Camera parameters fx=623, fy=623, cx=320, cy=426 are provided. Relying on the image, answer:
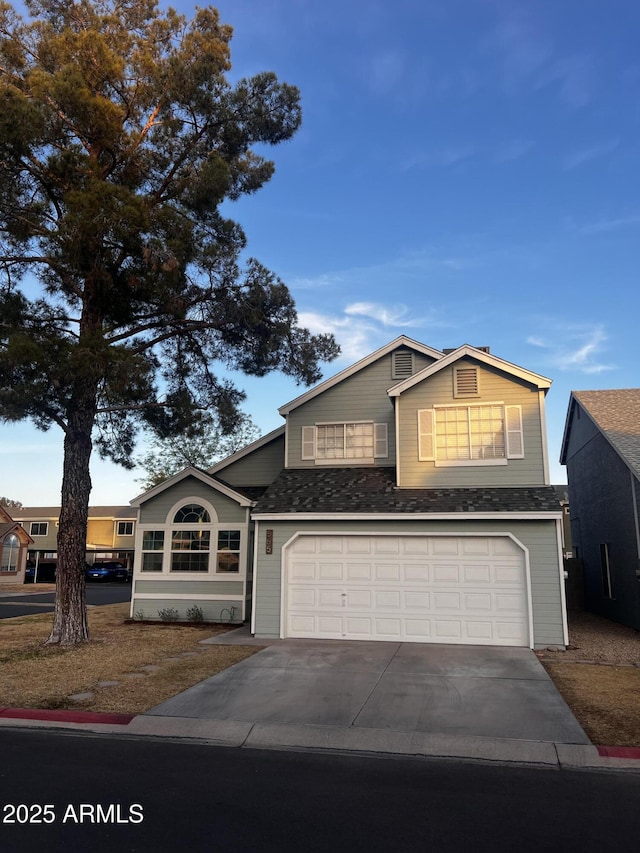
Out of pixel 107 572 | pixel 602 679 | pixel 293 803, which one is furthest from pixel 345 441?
pixel 107 572

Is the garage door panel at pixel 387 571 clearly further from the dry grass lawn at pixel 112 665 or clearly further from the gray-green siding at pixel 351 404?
the gray-green siding at pixel 351 404

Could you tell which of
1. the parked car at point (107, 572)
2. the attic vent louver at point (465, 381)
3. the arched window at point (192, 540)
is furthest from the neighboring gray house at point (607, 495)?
the parked car at point (107, 572)

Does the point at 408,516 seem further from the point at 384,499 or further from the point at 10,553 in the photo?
the point at 10,553

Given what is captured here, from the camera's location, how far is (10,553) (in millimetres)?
41062

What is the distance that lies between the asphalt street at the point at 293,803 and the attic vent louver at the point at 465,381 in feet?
35.4

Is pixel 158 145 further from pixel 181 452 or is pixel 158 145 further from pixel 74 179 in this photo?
pixel 181 452

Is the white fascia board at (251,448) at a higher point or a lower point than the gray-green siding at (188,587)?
higher

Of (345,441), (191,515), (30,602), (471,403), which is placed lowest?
(30,602)

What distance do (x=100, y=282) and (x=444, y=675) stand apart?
1084cm

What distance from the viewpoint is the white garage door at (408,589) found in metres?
13.6

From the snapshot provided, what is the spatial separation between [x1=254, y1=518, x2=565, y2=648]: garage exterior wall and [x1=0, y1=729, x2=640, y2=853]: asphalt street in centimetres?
747

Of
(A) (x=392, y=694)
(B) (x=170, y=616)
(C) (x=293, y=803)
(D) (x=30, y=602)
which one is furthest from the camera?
(D) (x=30, y=602)

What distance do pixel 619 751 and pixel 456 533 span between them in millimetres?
7530

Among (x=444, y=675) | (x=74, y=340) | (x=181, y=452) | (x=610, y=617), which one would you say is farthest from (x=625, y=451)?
(x=181, y=452)
